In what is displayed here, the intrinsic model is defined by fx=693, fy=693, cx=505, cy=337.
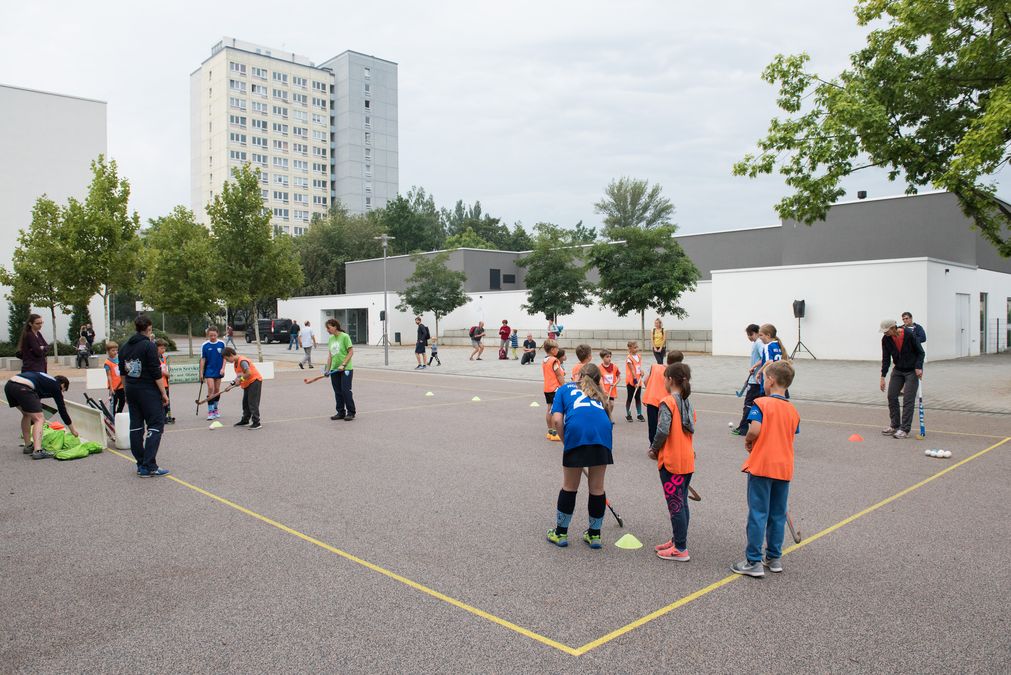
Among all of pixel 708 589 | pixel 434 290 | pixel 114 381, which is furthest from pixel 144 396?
pixel 434 290

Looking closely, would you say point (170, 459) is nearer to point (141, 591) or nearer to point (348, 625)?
point (141, 591)

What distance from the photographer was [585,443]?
5203 millimetres

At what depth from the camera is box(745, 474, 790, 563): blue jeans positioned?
4770 millimetres

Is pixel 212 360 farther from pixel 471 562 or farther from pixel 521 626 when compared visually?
pixel 521 626

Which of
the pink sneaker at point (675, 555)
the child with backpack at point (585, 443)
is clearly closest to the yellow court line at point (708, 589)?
the pink sneaker at point (675, 555)

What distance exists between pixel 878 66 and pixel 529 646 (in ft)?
53.7

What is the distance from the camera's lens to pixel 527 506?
661 cm

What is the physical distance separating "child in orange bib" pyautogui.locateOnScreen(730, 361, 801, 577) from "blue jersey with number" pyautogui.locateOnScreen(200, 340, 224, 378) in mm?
10429

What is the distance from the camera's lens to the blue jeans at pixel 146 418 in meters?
8.09

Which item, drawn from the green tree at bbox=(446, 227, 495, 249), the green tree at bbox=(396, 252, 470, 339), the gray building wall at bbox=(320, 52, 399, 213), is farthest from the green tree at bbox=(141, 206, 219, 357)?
the gray building wall at bbox=(320, 52, 399, 213)

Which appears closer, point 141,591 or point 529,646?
point 529,646

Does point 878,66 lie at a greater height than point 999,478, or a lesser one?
greater

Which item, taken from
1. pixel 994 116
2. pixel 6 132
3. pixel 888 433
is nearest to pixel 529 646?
pixel 888 433

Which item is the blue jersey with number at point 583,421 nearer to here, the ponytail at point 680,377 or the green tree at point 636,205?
the ponytail at point 680,377
